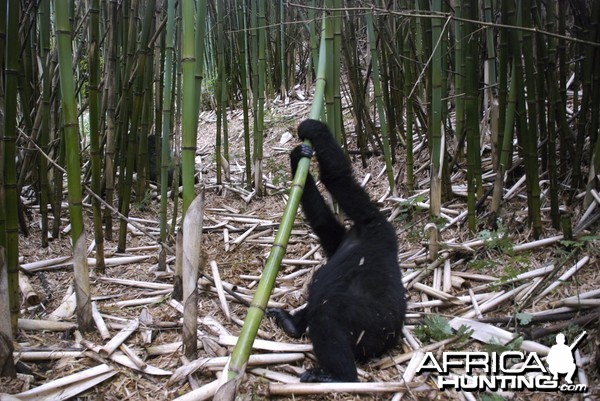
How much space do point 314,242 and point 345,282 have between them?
1425 mm

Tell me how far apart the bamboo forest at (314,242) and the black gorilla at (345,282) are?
1 centimetres

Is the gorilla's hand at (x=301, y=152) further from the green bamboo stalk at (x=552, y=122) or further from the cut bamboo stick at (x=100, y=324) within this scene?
the green bamboo stalk at (x=552, y=122)

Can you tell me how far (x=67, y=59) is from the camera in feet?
7.63

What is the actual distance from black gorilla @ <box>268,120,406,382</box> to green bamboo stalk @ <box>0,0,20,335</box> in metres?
1.28

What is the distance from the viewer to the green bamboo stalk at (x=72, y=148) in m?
2.27

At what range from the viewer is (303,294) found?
324 cm

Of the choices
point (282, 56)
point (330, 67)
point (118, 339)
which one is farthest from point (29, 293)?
point (282, 56)

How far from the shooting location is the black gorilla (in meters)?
2.46

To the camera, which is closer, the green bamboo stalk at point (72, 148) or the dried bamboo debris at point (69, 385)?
the dried bamboo debris at point (69, 385)

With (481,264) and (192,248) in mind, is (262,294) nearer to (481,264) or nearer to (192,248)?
(192,248)

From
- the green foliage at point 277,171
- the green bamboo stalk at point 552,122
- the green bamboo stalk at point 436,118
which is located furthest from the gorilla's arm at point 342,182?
the green foliage at point 277,171

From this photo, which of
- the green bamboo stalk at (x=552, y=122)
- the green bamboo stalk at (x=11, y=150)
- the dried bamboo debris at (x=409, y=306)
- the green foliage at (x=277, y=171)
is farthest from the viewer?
the green foliage at (x=277, y=171)

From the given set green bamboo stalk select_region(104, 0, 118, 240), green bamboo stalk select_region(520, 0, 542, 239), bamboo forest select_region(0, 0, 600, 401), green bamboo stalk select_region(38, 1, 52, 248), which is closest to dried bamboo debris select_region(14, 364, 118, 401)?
bamboo forest select_region(0, 0, 600, 401)

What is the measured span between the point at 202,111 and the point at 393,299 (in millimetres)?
8089
